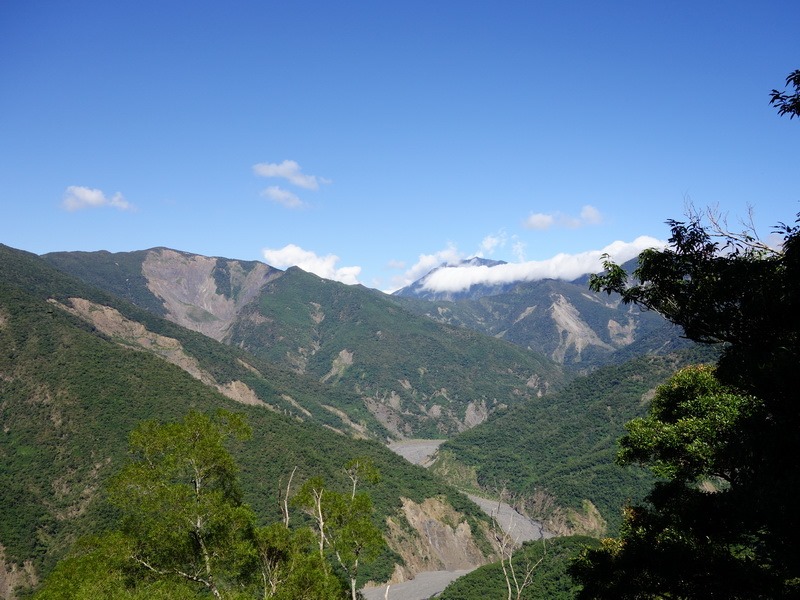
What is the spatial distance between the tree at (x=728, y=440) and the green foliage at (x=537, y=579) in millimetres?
58841

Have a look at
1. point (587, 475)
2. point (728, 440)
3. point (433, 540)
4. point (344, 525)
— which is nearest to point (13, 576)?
point (433, 540)

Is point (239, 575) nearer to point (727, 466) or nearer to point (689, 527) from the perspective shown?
point (689, 527)

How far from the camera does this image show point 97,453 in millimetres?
102062

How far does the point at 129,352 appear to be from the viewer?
14025 centimetres

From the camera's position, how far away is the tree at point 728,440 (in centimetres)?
1315

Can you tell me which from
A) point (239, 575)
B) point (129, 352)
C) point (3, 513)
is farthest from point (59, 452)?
point (239, 575)

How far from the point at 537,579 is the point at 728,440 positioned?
7563 cm

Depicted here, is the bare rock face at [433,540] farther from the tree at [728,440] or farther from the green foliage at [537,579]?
the tree at [728,440]

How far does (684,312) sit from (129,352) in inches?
5978

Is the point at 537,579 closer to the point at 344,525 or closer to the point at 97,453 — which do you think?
the point at 344,525

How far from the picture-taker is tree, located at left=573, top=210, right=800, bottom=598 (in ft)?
43.1

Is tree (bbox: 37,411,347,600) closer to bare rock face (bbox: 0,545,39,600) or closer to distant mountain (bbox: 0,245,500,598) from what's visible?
distant mountain (bbox: 0,245,500,598)

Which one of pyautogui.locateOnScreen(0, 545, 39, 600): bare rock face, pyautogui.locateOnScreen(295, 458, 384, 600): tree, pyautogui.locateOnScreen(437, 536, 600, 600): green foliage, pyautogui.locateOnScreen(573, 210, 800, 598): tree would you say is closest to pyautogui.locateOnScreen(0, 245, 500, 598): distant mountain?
pyautogui.locateOnScreen(0, 545, 39, 600): bare rock face

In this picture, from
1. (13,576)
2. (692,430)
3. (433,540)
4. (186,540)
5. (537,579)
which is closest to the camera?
(186,540)
